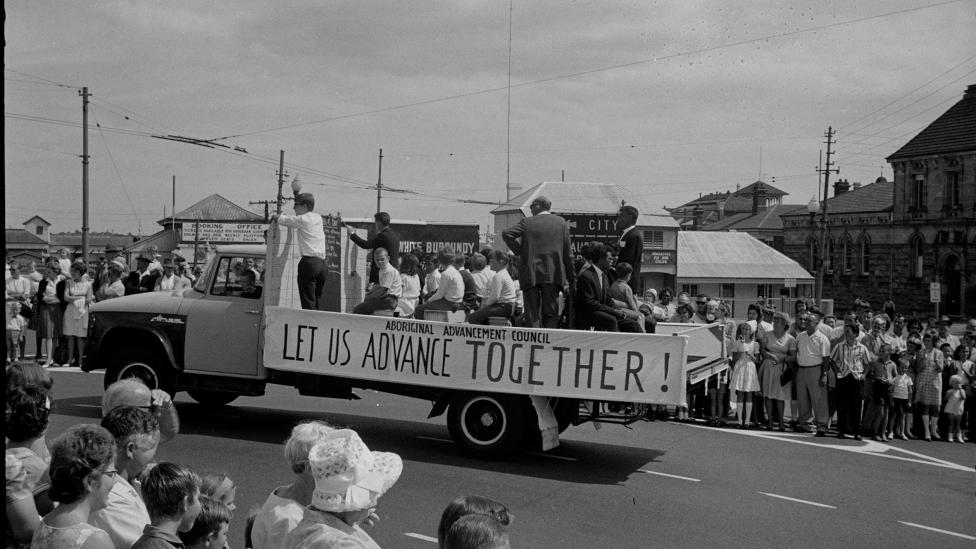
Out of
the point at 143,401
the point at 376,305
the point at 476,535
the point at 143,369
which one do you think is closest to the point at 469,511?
the point at 476,535

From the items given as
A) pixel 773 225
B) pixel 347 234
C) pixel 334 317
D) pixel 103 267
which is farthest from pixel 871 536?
pixel 773 225

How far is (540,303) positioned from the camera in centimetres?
1005

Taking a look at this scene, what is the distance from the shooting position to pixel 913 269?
72.4 m

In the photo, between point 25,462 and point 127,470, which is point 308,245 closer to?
point 127,470

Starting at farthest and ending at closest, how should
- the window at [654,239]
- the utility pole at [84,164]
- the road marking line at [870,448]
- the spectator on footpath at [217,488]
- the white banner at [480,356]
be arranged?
1. the window at [654,239]
2. the utility pole at [84,164]
3. the road marking line at [870,448]
4. the white banner at [480,356]
5. the spectator on footpath at [217,488]

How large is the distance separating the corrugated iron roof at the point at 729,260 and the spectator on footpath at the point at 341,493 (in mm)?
72558

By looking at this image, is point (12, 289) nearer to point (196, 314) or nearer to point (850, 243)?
point (196, 314)

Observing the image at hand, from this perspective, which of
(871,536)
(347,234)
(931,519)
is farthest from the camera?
(347,234)

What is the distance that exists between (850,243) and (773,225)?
75.2ft

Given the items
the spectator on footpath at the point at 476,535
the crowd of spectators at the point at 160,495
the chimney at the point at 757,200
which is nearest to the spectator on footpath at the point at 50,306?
the crowd of spectators at the point at 160,495

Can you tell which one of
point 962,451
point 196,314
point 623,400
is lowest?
point 962,451

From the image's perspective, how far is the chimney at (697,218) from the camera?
113812mm

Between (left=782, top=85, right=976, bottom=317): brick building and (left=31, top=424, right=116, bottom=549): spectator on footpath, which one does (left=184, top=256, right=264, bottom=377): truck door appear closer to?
(left=31, top=424, right=116, bottom=549): spectator on footpath

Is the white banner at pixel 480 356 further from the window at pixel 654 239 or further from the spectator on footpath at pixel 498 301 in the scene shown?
the window at pixel 654 239
